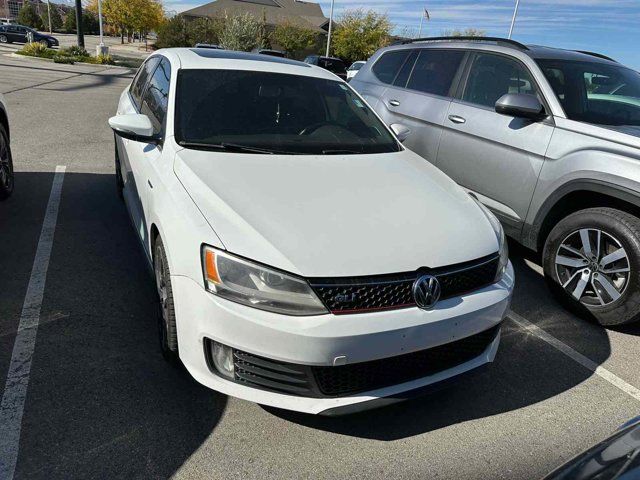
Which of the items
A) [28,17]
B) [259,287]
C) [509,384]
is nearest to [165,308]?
[259,287]

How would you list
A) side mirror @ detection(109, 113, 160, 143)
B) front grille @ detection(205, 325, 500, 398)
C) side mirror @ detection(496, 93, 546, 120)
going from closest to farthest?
front grille @ detection(205, 325, 500, 398) < side mirror @ detection(109, 113, 160, 143) < side mirror @ detection(496, 93, 546, 120)

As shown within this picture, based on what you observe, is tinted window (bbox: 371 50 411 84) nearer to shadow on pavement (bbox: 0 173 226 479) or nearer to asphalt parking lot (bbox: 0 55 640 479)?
asphalt parking lot (bbox: 0 55 640 479)

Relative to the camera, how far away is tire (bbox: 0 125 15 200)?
190 inches

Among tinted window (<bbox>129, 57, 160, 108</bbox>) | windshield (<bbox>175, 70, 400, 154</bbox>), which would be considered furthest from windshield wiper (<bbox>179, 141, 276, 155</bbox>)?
tinted window (<bbox>129, 57, 160, 108</bbox>)

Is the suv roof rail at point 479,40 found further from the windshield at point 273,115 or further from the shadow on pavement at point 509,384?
the shadow on pavement at point 509,384

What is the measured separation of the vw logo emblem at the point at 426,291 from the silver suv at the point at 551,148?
6.43 feet

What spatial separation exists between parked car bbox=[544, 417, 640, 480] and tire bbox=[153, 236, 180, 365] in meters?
1.74

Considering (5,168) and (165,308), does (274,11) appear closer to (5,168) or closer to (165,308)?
(5,168)

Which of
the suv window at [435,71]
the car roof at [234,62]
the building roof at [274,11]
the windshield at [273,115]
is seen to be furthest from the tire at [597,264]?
the building roof at [274,11]

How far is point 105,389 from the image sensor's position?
8.35 feet

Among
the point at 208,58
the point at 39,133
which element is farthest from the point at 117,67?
the point at 208,58

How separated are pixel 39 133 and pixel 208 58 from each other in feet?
18.4

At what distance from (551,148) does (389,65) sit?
113 inches

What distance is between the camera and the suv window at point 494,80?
174 inches
